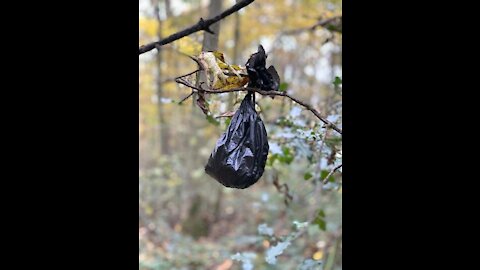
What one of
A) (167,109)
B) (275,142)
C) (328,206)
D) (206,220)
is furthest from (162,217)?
→ (275,142)

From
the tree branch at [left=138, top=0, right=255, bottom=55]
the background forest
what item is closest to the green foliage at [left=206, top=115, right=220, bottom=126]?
the tree branch at [left=138, top=0, right=255, bottom=55]

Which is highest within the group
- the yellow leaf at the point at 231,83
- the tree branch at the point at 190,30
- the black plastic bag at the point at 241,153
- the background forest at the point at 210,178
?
the background forest at the point at 210,178

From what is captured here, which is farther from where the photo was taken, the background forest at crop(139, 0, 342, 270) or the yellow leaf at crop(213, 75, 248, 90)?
the background forest at crop(139, 0, 342, 270)

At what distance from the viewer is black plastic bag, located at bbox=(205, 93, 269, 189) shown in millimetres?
2089

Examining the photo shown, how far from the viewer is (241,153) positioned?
211cm

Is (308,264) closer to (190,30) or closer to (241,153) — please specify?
(241,153)

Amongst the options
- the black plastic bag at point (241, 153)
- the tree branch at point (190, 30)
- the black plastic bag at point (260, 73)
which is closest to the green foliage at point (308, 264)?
the black plastic bag at point (241, 153)

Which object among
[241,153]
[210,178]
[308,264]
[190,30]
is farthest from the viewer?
[210,178]

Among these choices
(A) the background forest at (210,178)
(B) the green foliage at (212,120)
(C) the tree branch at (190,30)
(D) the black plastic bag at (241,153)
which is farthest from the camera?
(A) the background forest at (210,178)

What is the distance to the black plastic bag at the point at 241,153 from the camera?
2089 mm

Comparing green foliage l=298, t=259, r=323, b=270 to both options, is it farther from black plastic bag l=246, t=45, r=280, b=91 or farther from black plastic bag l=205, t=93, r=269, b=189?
black plastic bag l=246, t=45, r=280, b=91

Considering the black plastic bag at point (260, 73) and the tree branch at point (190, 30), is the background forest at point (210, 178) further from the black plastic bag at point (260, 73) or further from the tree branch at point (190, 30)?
the black plastic bag at point (260, 73)

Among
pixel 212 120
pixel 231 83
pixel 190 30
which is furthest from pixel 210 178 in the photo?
pixel 231 83

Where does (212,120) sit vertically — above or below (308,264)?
above
